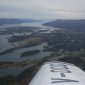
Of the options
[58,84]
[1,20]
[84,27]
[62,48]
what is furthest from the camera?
[1,20]

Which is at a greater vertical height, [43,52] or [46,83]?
[46,83]

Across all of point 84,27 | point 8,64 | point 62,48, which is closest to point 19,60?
point 8,64

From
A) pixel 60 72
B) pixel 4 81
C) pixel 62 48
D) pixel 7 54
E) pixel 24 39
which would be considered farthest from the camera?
pixel 24 39

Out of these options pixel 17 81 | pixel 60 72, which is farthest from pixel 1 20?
pixel 60 72

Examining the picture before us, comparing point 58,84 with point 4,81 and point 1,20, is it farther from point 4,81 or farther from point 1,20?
point 1,20

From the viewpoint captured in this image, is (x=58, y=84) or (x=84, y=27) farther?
(x=84, y=27)

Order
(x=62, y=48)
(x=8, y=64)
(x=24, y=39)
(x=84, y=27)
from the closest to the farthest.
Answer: (x=8, y=64), (x=62, y=48), (x=24, y=39), (x=84, y=27)

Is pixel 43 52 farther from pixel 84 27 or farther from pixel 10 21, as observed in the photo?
pixel 10 21

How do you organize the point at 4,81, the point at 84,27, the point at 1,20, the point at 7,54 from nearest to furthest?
the point at 4,81 < the point at 7,54 < the point at 84,27 < the point at 1,20

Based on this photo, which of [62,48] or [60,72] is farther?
[62,48]
